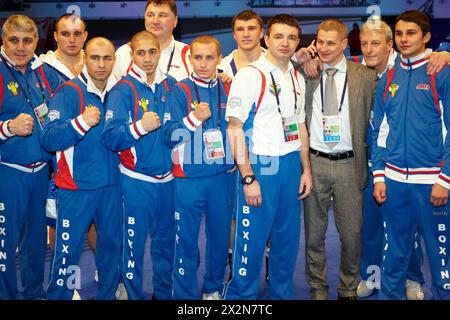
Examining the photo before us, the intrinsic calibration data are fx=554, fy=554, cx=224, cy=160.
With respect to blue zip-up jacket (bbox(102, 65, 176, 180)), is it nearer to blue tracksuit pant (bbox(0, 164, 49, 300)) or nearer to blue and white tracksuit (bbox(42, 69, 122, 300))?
blue and white tracksuit (bbox(42, 69, 122, 300))

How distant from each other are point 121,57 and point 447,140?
8.39 feet

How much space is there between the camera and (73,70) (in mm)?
4438

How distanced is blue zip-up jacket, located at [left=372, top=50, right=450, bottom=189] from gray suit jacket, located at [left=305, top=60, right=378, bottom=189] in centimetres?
19

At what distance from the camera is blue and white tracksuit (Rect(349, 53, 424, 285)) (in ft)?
Result: 14.4

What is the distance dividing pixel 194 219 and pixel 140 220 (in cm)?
39

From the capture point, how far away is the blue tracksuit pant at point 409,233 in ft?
12.4

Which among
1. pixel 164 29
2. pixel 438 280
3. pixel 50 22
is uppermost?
pixel 50 22

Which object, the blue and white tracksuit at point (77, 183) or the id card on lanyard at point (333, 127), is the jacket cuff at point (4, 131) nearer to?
the blue and white tracksuit at point (77, 183)

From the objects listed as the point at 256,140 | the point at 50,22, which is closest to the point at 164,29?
the point at 256,140

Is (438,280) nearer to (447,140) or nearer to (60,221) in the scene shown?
(447,140)

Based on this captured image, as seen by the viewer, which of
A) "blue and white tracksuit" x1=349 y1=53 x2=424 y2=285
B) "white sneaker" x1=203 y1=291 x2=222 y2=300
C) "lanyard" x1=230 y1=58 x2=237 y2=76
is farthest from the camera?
"lanyard" x1=230 y1=58 x2=237 y2=76

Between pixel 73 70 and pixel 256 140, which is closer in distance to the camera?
pixel 256 140

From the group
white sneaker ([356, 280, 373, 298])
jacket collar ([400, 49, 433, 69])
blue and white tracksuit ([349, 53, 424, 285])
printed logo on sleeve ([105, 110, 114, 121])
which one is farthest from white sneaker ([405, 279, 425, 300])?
printed logo on sleeve ([105, 110, 114, 121])
